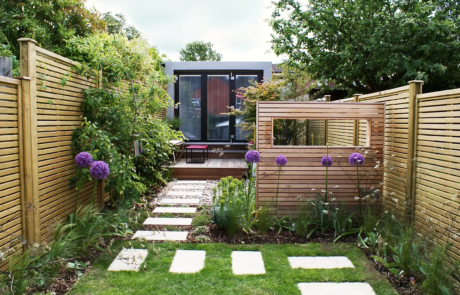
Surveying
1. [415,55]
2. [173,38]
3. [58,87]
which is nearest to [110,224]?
[58,87]

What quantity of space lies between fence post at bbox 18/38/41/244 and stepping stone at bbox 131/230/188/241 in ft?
3.46

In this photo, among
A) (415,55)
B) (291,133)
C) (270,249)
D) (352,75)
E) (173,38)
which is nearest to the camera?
(270,249)

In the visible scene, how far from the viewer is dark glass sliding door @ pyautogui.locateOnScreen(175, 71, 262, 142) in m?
9.48

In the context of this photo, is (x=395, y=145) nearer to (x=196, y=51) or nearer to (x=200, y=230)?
(x=200, y=230)

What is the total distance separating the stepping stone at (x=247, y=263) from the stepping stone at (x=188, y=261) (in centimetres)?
31

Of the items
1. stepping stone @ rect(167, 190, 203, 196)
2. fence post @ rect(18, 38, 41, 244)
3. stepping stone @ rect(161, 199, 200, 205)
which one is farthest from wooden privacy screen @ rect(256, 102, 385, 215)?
fence post @ rect(18, 38, 41, 244)

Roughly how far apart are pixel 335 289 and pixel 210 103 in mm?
7655

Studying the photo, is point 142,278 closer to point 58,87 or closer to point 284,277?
point 284,277

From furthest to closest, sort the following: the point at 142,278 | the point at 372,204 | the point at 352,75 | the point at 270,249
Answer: the point at 352,75, the point at 372,204, the point at 270,249, the point at 142,278

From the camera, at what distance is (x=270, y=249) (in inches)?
130

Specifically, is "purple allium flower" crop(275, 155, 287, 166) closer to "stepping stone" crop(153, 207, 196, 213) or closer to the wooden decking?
"stepping stone" crop(153, 207, 196, 213)

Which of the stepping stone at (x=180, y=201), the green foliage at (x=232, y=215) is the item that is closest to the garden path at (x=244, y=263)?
the green foliage at (x=232, y=215)

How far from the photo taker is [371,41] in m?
8.20

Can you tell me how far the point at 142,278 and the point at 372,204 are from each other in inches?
111
